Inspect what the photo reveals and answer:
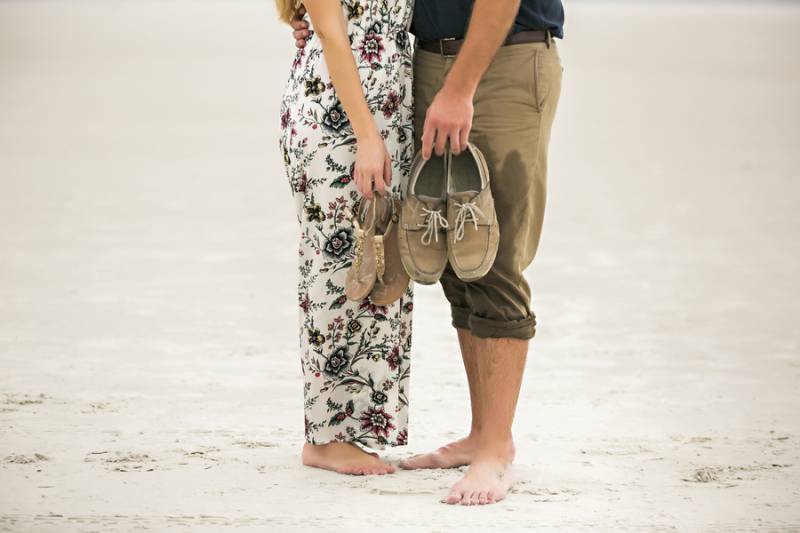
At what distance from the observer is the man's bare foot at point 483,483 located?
389 cm

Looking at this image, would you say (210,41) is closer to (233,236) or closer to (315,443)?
(233,236)

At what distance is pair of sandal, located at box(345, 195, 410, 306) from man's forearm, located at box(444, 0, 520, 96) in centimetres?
42

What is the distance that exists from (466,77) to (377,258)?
581 mm

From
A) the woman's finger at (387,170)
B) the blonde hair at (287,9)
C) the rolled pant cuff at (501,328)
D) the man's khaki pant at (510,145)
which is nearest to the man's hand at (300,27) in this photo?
the blonde hair at (287,9)

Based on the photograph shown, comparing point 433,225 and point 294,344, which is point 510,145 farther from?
point 294,344

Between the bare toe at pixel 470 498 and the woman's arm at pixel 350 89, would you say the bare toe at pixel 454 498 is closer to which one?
the bare toe at pixel 470 498

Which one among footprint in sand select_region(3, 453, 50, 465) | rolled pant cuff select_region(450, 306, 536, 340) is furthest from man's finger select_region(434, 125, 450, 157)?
footprint in sand select_region(3, 453, 50, 465)

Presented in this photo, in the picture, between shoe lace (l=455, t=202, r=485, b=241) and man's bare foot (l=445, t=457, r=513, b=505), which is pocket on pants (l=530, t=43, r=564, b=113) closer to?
shoe lace (l=455, t=202, r=485, b=241)

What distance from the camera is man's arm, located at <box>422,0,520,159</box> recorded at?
148 inches

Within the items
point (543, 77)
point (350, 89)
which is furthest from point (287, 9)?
point (543, 77)

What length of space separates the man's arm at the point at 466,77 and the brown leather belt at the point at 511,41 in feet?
0.37

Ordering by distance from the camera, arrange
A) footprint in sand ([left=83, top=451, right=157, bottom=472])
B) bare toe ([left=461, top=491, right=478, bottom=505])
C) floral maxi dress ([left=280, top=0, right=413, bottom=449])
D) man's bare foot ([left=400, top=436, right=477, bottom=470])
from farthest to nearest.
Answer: man's bare foot ([left=400, top=436, right=477, bottom=470]) < footprint in sand ([left=83, top=451, right=157, bottom=472]) < floral maxi dress ([left=280, top=0, right=413, bottom=449]) < bare toe ([left=461, top=491, right=478, bottom=505])

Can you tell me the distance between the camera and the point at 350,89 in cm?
392

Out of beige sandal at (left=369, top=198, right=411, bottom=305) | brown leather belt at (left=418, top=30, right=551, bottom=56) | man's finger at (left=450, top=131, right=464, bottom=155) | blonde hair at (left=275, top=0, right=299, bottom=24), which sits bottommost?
beige sandal at (left=369, top=198, right=411, bottom=305)
